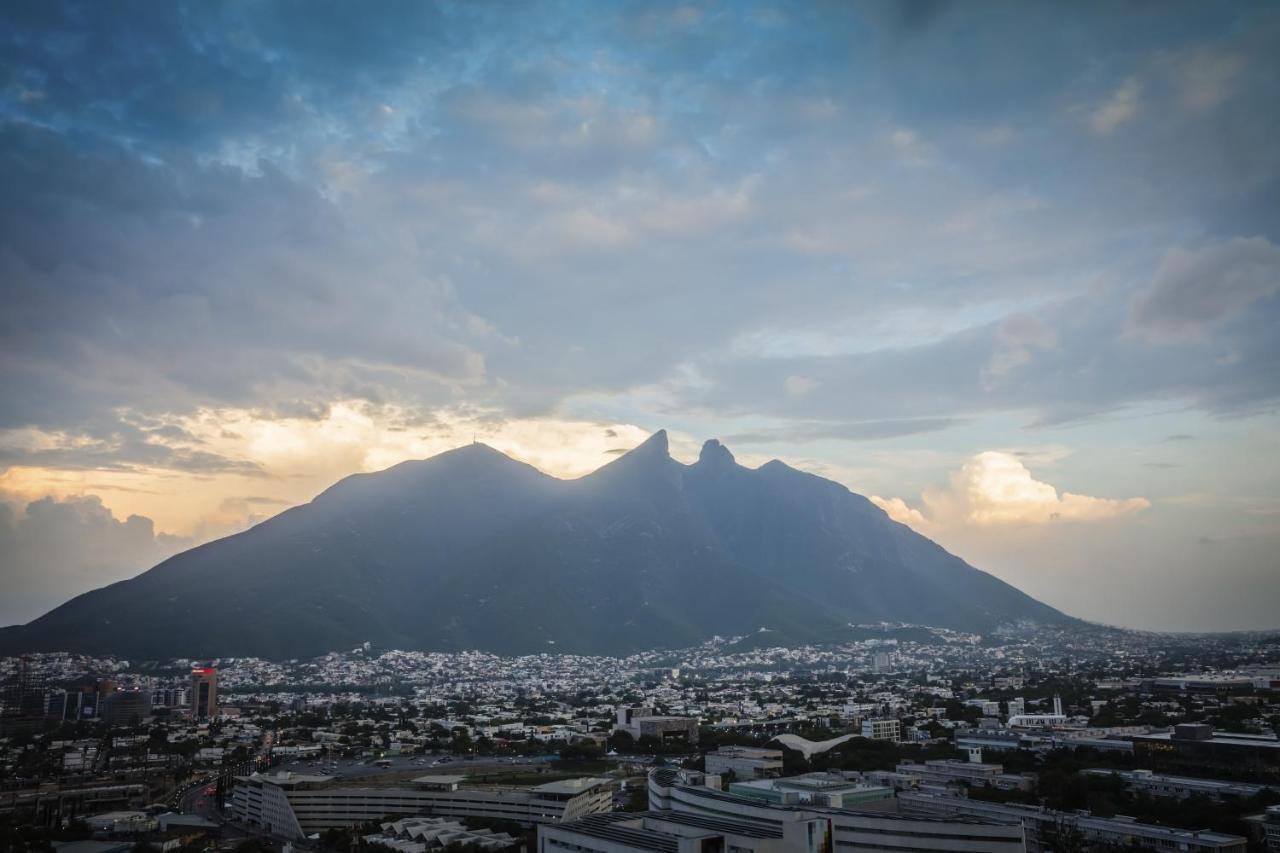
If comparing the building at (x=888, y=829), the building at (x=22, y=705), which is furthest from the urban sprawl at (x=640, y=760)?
the building at (x=22, y=705)

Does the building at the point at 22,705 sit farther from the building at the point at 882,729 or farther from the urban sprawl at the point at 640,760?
the building at the point at 882,729

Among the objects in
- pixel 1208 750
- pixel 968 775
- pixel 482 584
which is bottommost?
pixel 968 775

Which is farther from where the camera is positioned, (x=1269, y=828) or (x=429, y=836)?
(x=429, y=836)

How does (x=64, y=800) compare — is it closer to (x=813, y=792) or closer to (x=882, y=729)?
(x=813, y=792)

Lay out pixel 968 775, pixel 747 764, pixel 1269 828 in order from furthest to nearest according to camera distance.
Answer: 1. pixel 747 764
2. pixel 968 775
3. pixel 1269 828

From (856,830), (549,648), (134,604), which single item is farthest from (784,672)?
(856,830)

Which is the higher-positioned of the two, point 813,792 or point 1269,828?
point 813,792

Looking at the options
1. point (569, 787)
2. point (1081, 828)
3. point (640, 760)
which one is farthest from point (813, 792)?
point (640, 760)
